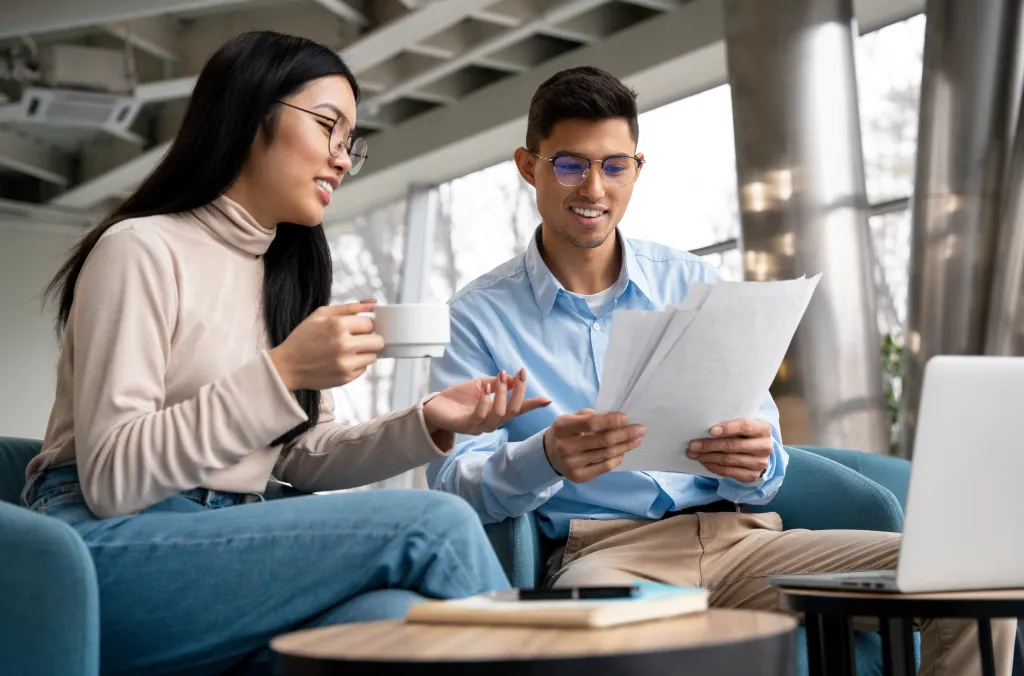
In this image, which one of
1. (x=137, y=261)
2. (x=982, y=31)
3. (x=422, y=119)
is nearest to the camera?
(x=137, y=261)

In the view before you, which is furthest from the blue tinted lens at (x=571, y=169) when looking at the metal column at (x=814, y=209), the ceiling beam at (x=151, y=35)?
the ceiling beam at (x=151, y=35)

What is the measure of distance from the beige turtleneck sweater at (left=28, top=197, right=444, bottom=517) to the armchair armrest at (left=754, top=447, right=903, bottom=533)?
0.94m

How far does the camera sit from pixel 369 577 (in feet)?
4.79

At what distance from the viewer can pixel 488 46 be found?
736 centimetres

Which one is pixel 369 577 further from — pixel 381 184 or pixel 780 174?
pixel 381 184

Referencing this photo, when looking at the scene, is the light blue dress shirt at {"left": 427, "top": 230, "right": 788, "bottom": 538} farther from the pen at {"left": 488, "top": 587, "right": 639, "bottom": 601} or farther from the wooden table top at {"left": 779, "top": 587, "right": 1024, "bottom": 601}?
the pen at {"left": 488, "top": 587, "right": 639, "bottom": 601}

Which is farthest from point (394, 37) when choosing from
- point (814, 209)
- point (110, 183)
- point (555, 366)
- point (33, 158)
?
point (555, 366)

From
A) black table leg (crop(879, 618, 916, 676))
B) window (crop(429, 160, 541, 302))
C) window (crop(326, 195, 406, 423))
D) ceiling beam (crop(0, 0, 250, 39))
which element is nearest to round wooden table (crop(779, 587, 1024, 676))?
black table leg (crop(879, 618, 916, 676))

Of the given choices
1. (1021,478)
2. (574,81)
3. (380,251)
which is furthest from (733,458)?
(380,251)

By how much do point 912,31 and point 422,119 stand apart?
3.91 m

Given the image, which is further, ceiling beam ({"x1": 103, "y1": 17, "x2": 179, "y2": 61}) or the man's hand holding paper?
ceiling beam ({"x1": 103, "y1": 17, "x2": 179, "y2": 61})

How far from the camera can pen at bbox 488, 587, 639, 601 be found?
3.80 ft

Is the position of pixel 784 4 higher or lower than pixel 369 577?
higher

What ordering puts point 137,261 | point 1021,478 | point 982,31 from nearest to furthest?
point 1021,478 < point 137,261 < point 982,31
